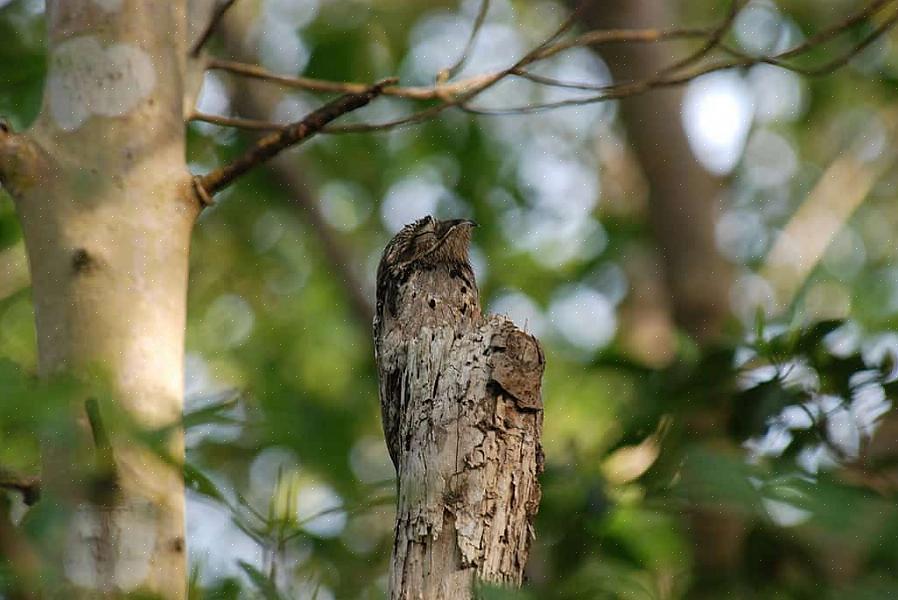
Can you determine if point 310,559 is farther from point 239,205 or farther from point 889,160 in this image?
point 889,160

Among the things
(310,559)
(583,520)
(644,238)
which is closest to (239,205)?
(644,238)

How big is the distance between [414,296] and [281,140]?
1.83 feet

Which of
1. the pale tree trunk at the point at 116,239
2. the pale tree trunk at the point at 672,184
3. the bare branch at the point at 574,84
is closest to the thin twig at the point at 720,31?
the bare branch at the point at 574,84

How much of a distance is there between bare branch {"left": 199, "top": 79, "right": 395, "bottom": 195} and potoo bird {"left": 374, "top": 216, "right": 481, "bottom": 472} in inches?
19.3

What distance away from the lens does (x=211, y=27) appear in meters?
3.05

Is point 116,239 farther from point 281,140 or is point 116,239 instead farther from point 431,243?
point 431,243

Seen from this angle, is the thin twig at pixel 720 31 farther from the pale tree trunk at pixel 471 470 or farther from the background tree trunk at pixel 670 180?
the background tree trunk at pixel 670 180

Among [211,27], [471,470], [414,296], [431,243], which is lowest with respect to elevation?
[471,470]

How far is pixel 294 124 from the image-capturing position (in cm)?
274

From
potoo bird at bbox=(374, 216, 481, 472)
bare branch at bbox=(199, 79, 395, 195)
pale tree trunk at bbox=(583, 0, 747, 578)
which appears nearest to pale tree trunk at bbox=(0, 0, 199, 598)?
bare branch at bbox=(199, 79, 395, 195)

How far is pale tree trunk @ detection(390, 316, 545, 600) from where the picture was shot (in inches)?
83.5

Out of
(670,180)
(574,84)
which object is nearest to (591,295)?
(670,180)

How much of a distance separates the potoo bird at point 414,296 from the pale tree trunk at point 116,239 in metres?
Answer: 0.52

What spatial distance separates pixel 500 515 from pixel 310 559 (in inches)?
19.4
